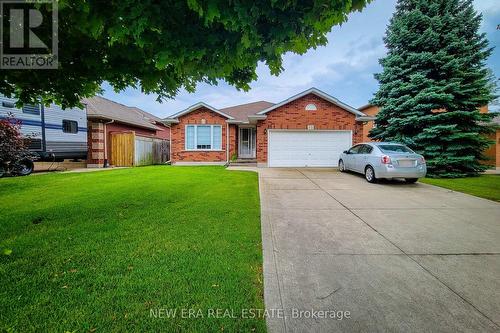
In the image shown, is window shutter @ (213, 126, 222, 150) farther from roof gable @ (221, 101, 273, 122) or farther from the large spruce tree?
the large spruce tree

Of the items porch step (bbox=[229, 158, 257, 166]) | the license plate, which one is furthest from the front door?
the license plate

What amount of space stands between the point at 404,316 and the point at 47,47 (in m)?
6.03

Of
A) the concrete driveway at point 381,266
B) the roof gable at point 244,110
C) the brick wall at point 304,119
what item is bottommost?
the concrete driveway at point 381,266

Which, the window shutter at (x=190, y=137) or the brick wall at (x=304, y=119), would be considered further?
the window shutter at (x=190, y=137)

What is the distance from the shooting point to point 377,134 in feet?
42.7

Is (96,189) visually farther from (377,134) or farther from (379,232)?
(377,134)

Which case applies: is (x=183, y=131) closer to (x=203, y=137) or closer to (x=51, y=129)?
(x=203, y=137)

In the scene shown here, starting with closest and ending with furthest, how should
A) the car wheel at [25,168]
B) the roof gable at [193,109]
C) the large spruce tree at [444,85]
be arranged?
the car wheel at [25,168], the large spruce tree at [444,85], the roof gable at [193,109]

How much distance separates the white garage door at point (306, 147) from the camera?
1401 centimetres

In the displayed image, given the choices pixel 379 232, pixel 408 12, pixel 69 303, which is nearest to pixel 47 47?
pixel 69 303

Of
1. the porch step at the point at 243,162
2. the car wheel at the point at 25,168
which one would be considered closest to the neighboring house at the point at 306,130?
the porch step at the point at 243,162

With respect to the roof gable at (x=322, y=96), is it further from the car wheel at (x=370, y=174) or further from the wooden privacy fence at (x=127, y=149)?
the wooden privacy fence at (x=127, y=149)

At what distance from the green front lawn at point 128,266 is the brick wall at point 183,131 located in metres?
10.7

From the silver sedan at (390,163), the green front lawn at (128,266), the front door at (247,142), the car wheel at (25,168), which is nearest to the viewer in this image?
the green front lawn at (128,266)
